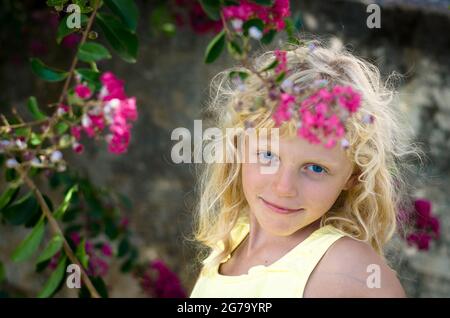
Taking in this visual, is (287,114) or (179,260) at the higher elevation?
(287,114)

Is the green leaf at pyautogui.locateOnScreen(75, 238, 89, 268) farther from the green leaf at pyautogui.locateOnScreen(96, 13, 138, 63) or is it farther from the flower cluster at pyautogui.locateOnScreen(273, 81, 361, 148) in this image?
the flower cluster at pyautogui.locateOnScreen(273, 81, 361, 148)

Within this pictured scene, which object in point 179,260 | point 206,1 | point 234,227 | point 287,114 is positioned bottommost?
point 179,260

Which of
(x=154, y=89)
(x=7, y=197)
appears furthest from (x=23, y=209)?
(x=154, y=89)

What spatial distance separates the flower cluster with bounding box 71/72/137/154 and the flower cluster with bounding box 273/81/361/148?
0.31 meters

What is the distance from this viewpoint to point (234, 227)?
1761 mm

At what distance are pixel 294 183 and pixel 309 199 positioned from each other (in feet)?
0.16

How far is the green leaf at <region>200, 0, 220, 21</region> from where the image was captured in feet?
4.66

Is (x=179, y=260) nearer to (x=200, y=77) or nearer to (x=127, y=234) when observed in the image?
(x=127, y=234)

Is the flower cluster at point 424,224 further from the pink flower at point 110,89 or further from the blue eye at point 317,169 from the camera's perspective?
the pink flower at point 110,89

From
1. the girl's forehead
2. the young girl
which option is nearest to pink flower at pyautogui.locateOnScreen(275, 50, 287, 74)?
the young girl

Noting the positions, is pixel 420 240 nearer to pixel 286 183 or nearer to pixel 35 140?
pixel 286 183

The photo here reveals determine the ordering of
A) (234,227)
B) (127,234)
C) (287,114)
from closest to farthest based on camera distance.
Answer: (287,114) < (234,227) < (127,234)
